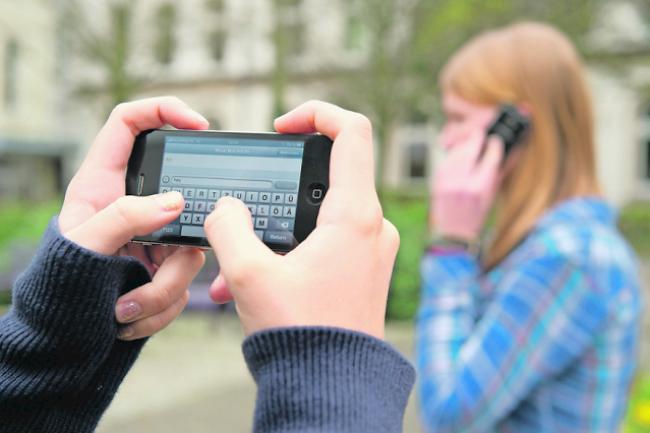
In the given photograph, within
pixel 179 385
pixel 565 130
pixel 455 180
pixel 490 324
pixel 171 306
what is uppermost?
pixel 565 130

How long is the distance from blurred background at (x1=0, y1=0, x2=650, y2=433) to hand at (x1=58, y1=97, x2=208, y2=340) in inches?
88.7

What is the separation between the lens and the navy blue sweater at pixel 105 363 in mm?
860

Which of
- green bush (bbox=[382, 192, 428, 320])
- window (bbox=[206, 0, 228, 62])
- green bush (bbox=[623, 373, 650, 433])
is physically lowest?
green bush (bbox=[382, 192, 428, 320])

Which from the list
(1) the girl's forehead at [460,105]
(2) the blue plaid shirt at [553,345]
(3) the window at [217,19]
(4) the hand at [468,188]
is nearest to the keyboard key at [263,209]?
(2) the blue plaid shirt at [553,345]

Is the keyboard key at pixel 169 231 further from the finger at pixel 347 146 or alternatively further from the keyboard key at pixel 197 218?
the finger at pixel 347 146

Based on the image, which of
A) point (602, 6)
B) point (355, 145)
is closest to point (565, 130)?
point (355, 145)

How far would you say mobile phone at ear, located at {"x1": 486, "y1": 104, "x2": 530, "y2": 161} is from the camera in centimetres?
191

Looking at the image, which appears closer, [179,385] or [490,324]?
[490,324]

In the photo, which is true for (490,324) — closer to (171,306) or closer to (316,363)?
(171,306)

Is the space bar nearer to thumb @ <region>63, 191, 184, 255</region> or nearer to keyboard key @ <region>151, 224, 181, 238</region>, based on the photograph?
keyboard key @ <region>151, 224, 181, 238</region>

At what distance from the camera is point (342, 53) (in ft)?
49.9

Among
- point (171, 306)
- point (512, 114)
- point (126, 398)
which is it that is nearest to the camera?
point (171, 306)

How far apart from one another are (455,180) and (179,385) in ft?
13.7

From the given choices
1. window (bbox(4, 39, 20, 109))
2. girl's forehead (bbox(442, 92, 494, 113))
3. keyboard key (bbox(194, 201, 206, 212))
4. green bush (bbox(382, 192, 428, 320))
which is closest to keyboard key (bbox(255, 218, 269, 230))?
keyboard key (bbox(194, 201, 206, 212))
